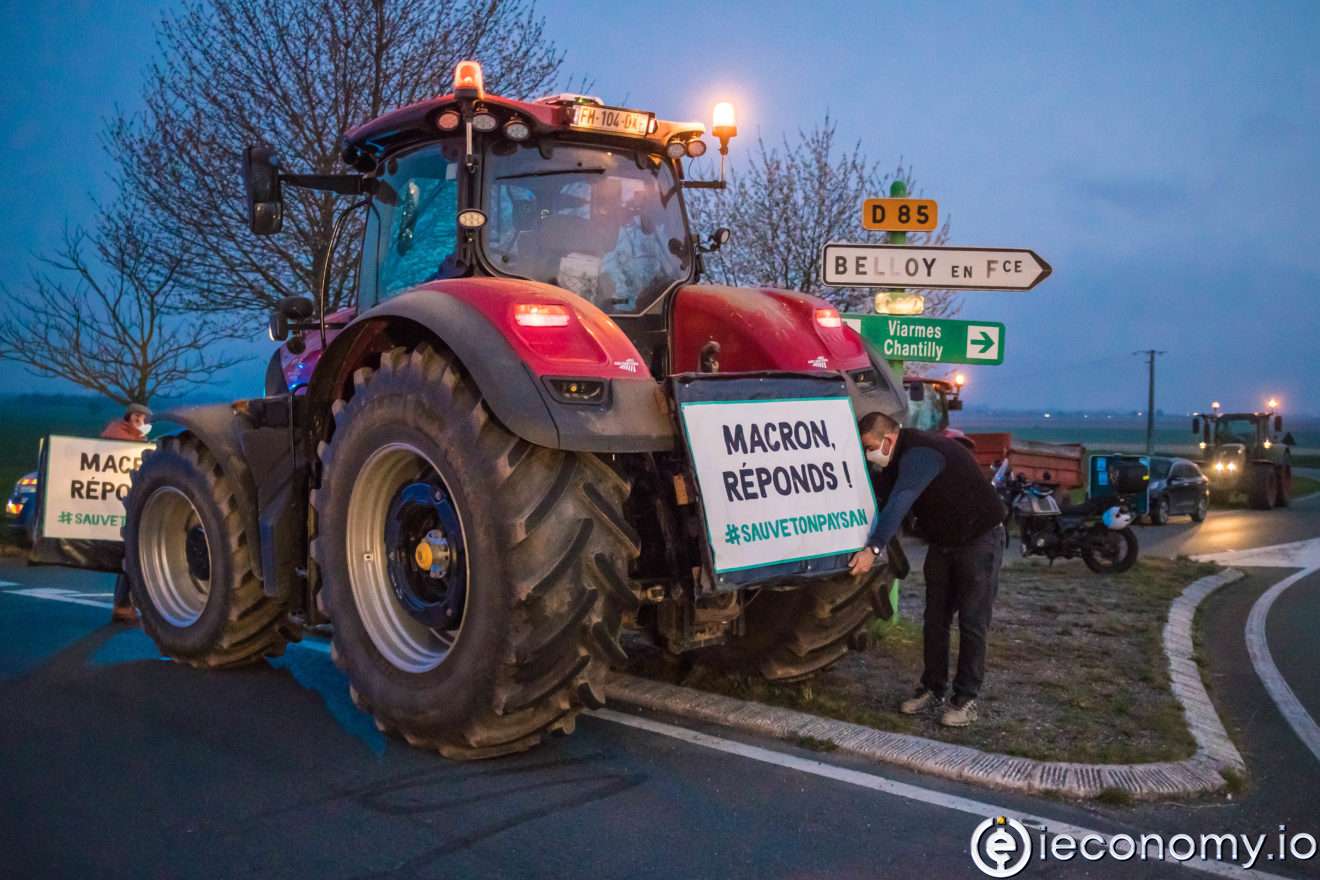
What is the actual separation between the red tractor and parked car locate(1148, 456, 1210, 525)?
20095 mm

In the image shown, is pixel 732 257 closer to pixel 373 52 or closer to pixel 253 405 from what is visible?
pixel 373 52

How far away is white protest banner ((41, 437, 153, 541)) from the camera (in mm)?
8141

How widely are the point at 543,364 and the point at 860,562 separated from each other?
1631mm

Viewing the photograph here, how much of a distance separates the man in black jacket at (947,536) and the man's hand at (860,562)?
1.38 ft

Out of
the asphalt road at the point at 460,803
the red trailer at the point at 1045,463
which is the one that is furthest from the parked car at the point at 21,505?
the red trailer at the point at 1045,463

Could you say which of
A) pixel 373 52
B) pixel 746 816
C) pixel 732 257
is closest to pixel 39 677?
pixel 746 816

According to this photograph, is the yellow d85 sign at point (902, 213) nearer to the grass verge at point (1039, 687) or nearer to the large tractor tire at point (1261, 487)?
the grass verge at point (1039, 687)

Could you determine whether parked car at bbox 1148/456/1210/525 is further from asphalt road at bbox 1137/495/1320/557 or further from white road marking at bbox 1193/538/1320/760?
white road marking at bbox 1193/538/1320/760

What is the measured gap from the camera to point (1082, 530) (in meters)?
14.3

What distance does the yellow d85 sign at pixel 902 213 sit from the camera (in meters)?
8.49

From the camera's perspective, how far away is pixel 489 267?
5.47 m

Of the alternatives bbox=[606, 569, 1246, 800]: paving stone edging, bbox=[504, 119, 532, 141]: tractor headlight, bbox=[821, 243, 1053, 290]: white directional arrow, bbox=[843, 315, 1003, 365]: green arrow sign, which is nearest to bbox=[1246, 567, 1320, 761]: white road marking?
bbox=[606, 569, 1246, 800]: paving stone edging

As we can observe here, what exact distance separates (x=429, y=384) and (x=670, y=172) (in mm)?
2084

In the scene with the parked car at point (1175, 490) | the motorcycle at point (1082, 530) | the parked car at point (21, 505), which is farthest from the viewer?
the parked car at point (1175, 490)
